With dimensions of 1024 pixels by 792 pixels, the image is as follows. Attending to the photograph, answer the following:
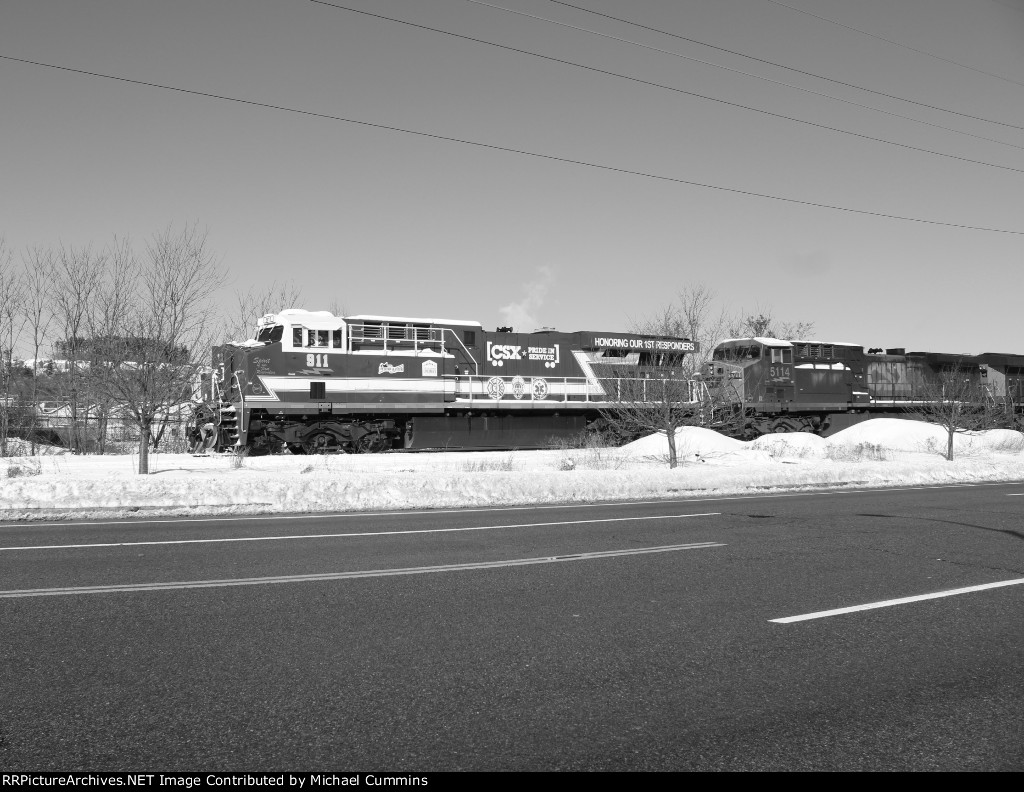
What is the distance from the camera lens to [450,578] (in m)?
7.21

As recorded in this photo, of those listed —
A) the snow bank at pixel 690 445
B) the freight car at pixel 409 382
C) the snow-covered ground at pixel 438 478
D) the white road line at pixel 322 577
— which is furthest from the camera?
the snow bank at pixel 690 445

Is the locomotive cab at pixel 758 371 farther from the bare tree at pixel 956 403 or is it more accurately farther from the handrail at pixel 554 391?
the bare tree at pixel 956 403

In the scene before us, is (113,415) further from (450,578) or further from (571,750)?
(571,750)

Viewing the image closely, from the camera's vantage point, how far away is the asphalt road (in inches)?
142

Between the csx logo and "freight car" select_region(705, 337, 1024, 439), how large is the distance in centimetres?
679

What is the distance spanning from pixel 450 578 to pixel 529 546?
200cm

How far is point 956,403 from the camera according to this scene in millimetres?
29219

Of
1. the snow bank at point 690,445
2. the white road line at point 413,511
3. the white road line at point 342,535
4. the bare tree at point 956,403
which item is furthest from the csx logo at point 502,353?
the white road line at point 342,535

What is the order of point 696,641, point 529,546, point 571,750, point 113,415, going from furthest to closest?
point 113,415 → point 529,546 → point 696,641 → point 571,750

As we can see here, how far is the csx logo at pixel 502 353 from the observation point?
28469mm

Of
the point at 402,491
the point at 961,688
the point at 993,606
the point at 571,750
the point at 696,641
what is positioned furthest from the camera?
the point at 402,491

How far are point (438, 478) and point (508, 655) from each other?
987cm

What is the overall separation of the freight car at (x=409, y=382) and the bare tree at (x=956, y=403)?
9601mm

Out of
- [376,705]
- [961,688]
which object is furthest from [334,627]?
[961,688]
